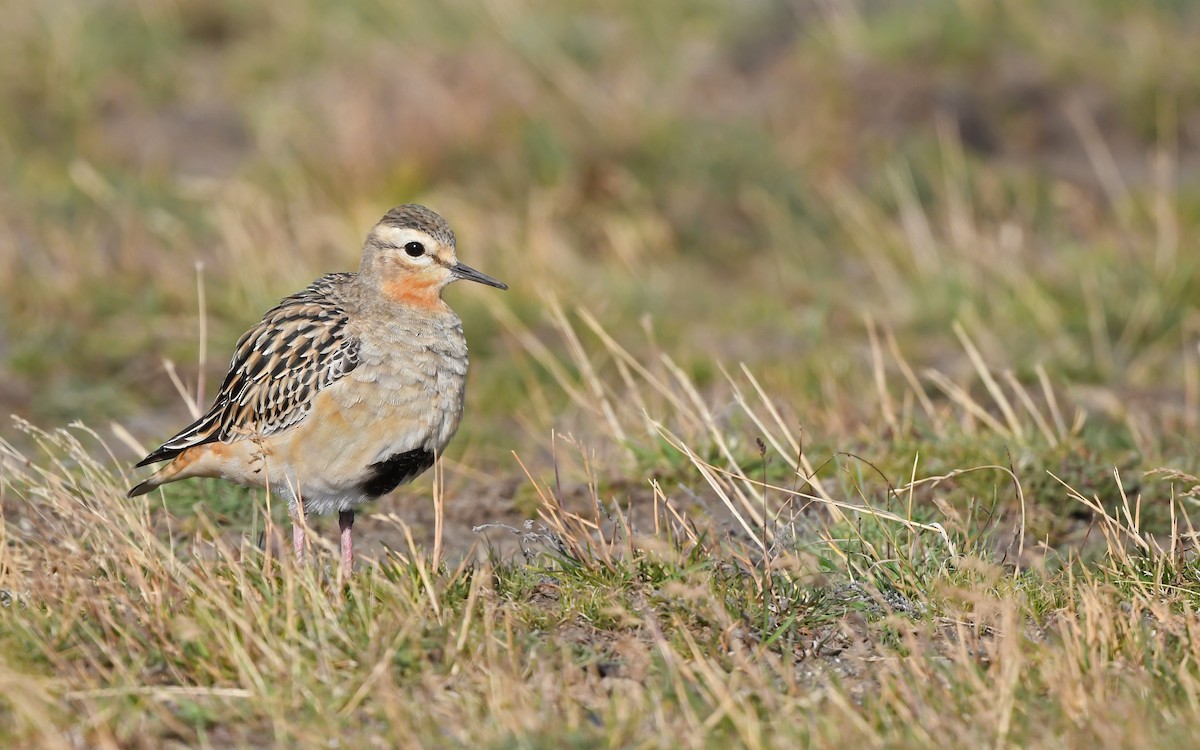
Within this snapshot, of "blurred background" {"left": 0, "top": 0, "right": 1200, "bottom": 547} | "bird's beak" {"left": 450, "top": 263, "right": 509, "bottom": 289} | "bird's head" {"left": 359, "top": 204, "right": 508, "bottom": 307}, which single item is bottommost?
"blurred background" {"left": 0, "top": 0, "right": 1200, "bottom": 547}

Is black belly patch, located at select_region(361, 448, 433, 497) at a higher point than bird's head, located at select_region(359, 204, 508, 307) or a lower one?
lower

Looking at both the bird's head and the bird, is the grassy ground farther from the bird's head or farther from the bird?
the bird's head

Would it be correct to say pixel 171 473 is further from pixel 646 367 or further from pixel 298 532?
pixel 646 367

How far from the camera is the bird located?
564cm

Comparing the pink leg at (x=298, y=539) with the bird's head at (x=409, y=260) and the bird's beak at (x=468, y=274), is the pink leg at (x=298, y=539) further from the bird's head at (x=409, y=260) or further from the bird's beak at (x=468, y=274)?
the bird's beak at (x=468, y=274)

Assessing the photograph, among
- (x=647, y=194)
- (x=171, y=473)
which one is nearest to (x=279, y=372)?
(x=171, y=473)

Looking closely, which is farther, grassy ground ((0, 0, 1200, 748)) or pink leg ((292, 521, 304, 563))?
pink leg ((292, 521, 304, 563))

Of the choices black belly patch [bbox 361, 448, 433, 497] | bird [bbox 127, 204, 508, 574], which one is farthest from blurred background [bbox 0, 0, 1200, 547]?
black belly patch [bbox 361, 448, 433, 497]

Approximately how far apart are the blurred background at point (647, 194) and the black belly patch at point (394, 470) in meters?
1.40

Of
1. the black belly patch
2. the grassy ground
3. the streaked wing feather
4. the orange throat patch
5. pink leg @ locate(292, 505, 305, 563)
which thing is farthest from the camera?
the orange throat patch

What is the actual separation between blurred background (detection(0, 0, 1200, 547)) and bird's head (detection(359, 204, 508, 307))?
106cm

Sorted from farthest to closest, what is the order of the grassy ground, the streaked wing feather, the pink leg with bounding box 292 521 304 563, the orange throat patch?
the orange throat patch < the streaked wing feather < the pink leg with bounding box 292 521 304 563 < the grassy ground

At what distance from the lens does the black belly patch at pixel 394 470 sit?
563 centimetres

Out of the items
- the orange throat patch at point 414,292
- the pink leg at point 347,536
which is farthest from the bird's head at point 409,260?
the pink leg at point 347,536
